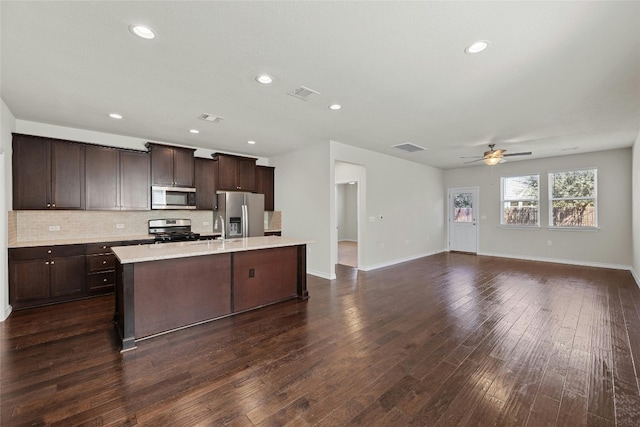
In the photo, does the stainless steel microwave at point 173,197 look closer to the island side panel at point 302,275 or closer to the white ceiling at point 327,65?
the white ceiling at point 327,65

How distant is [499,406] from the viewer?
75.3 inches

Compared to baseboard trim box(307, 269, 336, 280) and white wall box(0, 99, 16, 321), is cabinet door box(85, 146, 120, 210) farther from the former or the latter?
baseboard trim box(307, 269, 336, 280)

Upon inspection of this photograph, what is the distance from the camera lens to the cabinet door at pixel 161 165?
200 inches

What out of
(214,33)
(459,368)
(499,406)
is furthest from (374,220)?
(214,33)

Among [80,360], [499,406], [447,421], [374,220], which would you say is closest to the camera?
[447,421]

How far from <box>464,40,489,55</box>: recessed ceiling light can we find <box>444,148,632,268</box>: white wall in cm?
668

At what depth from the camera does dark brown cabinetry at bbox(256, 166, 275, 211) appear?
657 cm

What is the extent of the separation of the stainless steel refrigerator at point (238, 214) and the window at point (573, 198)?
7549 millimetres

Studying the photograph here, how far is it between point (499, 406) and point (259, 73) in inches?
134

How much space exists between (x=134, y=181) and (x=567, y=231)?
991cm

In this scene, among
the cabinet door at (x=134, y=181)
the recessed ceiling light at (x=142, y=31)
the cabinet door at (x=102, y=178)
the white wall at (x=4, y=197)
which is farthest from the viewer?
the cabinet door at (x=134, y=181)

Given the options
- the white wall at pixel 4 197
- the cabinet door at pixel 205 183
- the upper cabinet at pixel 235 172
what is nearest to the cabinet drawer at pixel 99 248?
the white wall at pixel 4 197

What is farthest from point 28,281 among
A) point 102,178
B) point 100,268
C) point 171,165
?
point 171,165

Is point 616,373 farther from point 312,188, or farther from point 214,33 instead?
point 312,188
